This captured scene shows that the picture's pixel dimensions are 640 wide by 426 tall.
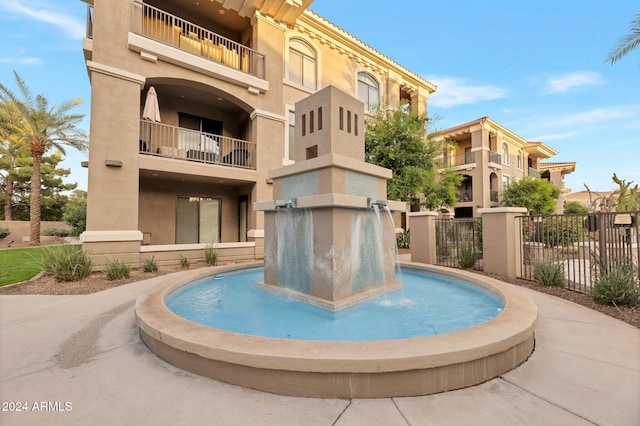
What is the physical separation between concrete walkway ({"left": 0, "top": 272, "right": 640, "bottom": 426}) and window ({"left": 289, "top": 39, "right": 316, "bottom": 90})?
14268mm

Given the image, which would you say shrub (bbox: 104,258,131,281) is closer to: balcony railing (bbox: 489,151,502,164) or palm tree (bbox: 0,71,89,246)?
palm tree (bbox: 0,71,89,246)

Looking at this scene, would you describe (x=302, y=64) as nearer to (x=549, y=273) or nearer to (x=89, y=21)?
(x=89, y=21)

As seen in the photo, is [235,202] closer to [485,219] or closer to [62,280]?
[62,280]

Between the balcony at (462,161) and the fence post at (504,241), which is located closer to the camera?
the fence post at (504,241)

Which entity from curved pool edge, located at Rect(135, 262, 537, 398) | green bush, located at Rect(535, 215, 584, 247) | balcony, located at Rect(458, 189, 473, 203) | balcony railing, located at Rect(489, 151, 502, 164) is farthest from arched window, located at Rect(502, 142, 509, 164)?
curved pool edge, located at Rect(135, 262, 537, 398)

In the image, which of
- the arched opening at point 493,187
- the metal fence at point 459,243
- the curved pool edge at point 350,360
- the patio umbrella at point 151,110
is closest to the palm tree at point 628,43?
the metal fence at point 459,243

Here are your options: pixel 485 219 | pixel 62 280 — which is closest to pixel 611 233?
pixel 485 219

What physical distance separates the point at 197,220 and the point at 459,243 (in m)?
11.5

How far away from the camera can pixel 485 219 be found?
8.31m

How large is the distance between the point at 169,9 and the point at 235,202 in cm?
912

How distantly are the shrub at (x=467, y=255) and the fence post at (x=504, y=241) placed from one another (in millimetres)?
734

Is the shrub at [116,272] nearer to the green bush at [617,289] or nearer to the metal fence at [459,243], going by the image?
the metal fence at [459,243]

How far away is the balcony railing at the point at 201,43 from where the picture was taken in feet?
39.7

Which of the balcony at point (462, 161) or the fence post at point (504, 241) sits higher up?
the balcony at point (462, 161)
